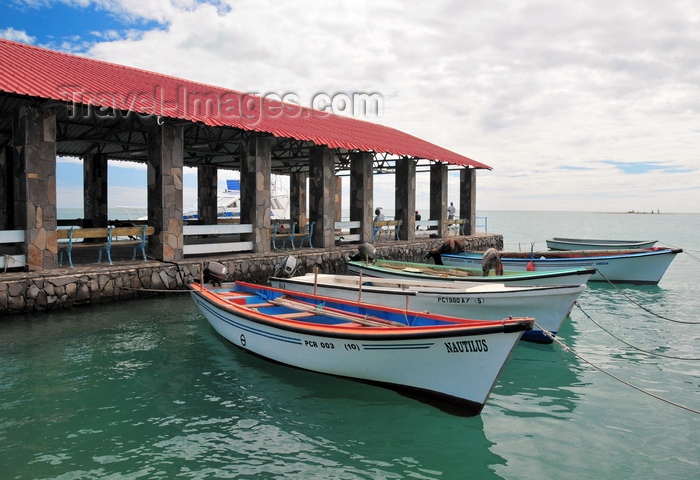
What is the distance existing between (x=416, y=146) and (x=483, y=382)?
17677 mm

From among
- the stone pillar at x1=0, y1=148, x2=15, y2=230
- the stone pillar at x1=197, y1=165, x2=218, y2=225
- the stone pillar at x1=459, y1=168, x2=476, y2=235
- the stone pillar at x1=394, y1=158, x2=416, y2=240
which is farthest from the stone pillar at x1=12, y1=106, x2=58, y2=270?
the stone pillar at x1=459, y1=168, x2=476, y2=235

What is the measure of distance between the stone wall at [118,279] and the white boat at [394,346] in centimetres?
288

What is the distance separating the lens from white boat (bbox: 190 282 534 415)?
5.67 metres

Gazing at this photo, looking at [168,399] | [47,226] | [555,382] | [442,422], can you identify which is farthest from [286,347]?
[47,226]

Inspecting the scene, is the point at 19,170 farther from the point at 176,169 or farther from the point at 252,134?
the point at 252,134

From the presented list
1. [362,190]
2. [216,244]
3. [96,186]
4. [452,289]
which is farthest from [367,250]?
[96,186]

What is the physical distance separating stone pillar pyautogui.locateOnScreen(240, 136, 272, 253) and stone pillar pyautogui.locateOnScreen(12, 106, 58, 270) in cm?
507

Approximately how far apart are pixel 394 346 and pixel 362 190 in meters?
13.0

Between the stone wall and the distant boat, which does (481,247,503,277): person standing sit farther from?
the stone wall

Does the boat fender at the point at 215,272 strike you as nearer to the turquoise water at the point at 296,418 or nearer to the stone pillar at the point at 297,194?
the turquoise water at the point at 296,418

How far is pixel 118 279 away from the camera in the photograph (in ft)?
37.6

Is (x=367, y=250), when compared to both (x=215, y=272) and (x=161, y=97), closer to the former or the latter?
(x=215, y=272)

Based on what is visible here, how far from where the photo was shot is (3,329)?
916 cm

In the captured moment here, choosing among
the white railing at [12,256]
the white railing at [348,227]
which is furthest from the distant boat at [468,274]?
the white railing at [12,256]
